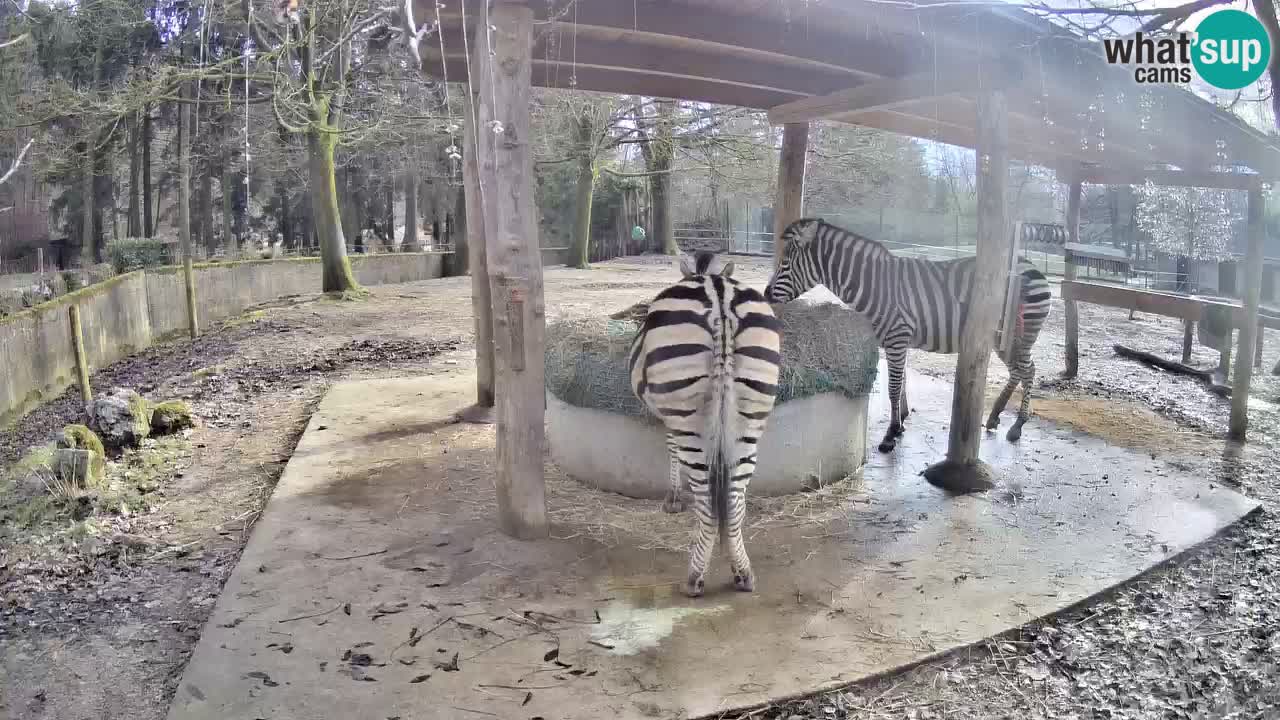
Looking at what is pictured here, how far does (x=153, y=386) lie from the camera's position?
31.2 feet

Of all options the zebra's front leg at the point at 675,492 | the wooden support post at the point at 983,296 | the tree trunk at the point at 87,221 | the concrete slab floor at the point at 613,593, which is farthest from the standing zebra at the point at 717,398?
the tree trunk at the point at 87,221

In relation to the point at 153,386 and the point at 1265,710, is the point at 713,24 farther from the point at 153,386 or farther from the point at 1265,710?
the point at 153,386

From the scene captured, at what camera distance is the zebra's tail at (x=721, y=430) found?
13.0 ft

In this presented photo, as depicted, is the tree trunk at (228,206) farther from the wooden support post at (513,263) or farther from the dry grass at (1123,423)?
the dry grass at (1123,423)

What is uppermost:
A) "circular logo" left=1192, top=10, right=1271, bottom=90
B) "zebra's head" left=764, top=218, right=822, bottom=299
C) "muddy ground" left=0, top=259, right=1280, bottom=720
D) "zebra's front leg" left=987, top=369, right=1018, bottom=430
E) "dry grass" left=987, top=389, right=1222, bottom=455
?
"circular logo" left=1192, top=10, right=1271, bottom=90

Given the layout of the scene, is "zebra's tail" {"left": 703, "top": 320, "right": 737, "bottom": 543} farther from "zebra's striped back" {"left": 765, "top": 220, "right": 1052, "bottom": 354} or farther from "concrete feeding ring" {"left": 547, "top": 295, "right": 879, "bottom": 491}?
"zebra's striped back" {"left": 765, "top": 220, "right": 1052, "bottom": 354}

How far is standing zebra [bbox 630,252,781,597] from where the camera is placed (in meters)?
4.01

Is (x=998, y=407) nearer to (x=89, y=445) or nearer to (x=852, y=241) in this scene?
(x=852, y=241)

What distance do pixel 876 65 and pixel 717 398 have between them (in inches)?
132

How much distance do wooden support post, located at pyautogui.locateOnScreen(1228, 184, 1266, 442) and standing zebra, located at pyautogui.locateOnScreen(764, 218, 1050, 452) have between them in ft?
4.96

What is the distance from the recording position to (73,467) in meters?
5.84

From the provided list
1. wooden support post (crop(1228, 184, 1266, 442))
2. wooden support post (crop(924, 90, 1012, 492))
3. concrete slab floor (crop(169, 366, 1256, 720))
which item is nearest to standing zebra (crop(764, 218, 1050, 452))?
wooden support post (crop(924, 90, 1012, 492))

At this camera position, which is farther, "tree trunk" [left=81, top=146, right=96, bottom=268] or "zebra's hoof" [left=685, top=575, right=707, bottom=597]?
"tree trunk" [left=81, top=146, right=96, bottom=268]

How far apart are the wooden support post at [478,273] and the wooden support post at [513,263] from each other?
1.84m
